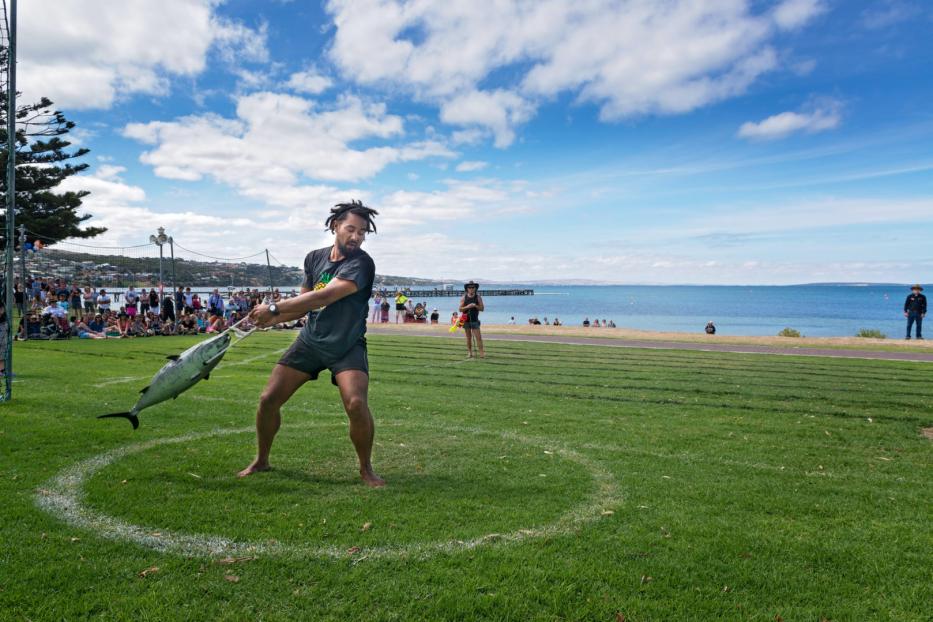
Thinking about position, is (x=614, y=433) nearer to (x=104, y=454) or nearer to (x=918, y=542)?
(x=918, y=542)

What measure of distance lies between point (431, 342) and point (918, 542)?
60.9 ft

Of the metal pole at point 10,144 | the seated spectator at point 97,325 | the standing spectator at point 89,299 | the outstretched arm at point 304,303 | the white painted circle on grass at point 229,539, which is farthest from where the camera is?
the standing spectator at point 89,299

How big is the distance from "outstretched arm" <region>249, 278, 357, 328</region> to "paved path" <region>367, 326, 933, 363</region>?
1648 centimetres

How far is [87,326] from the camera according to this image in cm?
2283

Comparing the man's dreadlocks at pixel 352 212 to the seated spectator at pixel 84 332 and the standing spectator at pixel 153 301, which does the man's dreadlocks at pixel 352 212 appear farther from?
the standing spectator at pixel 153 301

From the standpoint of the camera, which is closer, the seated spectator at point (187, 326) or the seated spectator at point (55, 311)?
the seated spectator at point (55, 311)

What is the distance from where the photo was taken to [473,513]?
477cm

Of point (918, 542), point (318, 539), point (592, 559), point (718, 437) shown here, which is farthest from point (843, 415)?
point (318, 539)

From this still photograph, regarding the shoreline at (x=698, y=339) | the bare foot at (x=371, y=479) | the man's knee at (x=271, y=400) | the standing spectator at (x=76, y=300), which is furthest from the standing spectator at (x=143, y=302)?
the bare foot at (x=371, y=479)

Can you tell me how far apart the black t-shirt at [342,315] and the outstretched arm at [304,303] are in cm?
9

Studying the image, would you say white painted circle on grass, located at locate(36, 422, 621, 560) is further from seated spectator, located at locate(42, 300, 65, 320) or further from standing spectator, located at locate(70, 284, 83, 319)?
standing spectator, located at locate(70, 284, 83, 319)

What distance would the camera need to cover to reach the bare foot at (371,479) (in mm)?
5367

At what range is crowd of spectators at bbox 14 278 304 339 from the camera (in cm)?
2127

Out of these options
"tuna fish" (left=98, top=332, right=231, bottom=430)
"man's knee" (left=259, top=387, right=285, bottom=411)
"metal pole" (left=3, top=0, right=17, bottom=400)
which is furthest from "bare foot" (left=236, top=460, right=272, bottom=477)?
"metal pole" (left=3, top=0, right=17, bottom=400)
